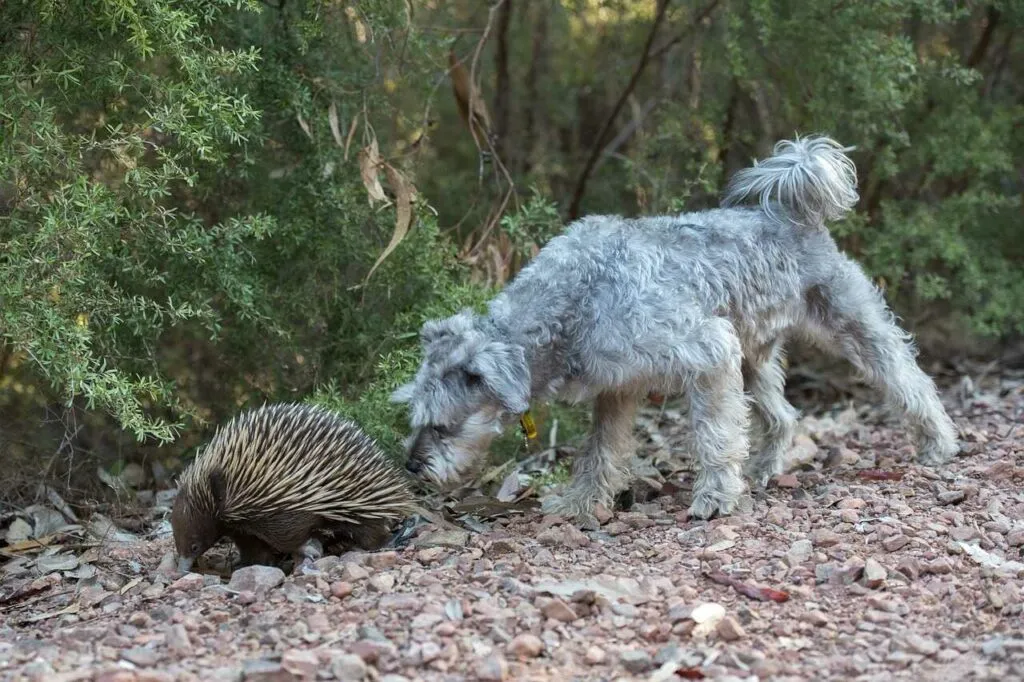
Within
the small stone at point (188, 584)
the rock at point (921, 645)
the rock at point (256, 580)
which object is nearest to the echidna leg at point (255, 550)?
the small stone at point (188, 584)

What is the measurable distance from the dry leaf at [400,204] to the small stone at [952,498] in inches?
153

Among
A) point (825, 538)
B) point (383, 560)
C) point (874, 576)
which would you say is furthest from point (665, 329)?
point (383, 560)

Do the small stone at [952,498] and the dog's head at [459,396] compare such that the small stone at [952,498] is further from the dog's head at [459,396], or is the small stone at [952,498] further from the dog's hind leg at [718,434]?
the dog's head at [459,396]

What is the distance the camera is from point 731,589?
554 centimetres

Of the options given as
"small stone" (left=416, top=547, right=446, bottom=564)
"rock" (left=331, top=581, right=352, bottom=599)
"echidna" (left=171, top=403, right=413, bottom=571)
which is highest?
"echidna" (left=171, top=403, right=413, bottom=571)

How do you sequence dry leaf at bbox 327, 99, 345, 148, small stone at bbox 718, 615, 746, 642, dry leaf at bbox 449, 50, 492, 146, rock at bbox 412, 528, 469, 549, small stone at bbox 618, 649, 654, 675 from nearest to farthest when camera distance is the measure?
small stone at bbox 618, 649, 654, 675 < small stone at bbox 718, 615, 746, 642 < rock at bbox 412, 528, 469, 549 < dry leaf at bbox 327, 99, 345, 148 < dry leaf at bbox 449, 50, 492, 146

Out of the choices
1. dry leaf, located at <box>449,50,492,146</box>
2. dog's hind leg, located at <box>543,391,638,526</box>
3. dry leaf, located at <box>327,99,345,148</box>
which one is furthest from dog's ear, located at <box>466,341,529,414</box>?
dry leaf, located at <box>449,50,492,146</box>

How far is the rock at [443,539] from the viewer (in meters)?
6.51

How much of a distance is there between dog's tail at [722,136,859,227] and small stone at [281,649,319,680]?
4.19 m

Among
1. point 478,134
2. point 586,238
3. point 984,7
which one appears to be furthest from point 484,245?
point 984,7

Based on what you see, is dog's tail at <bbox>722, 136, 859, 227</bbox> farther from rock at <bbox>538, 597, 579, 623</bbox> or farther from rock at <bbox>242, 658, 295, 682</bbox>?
rock at <bbox>242, 658, 295, 682</bbox>

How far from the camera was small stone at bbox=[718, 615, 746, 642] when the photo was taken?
501 centimetres

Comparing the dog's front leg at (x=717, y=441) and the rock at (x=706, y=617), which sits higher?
the dog's front leg at (x=717, y=441)

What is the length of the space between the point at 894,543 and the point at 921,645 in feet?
3.64
